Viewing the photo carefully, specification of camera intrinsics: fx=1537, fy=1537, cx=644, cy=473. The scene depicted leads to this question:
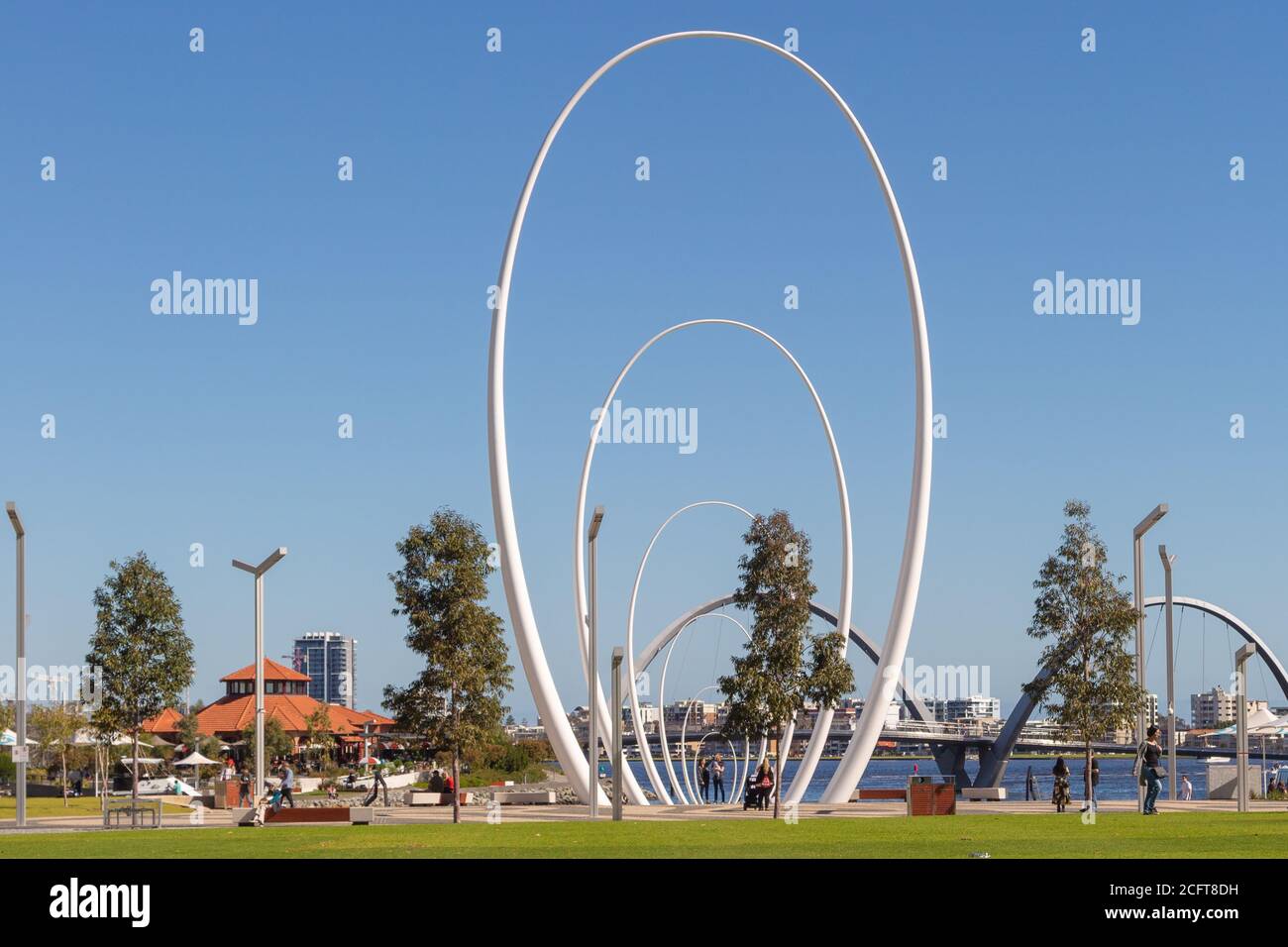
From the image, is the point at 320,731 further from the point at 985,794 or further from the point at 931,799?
the point at 931,799

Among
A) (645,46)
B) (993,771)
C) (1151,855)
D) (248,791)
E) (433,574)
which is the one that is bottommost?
(993,771)

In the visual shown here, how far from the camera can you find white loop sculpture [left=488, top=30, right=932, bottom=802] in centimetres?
4038

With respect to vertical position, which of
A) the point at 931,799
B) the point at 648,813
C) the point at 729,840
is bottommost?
the point at 648,813

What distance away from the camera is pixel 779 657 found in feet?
134

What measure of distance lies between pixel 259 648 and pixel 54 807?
1732 cm

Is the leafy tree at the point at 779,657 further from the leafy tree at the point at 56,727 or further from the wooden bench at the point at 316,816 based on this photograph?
the leafy tree at the point at 56,727

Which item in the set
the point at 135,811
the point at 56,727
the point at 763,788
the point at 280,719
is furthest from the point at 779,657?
the point at 280,719


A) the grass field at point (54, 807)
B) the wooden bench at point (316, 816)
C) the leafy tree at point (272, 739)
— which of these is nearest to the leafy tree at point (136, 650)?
the grass field at point (54, 807)

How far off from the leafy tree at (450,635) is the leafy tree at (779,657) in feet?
21.7

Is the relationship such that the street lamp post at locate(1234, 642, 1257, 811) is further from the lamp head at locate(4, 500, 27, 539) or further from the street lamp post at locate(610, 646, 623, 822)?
the lamp head at locate(4, 500, 27, 539)
